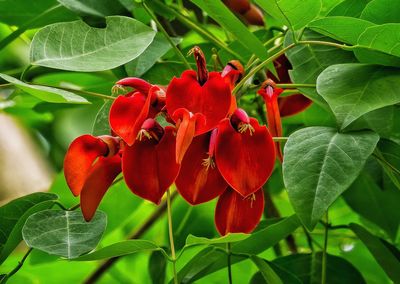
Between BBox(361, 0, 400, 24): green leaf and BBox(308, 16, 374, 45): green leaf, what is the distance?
4 cm

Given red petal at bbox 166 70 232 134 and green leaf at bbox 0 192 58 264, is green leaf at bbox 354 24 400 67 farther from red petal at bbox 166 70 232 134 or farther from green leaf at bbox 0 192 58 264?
green leaf at bbox 0 192 58 264

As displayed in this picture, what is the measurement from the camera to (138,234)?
998 millimetres

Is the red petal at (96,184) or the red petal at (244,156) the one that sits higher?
the red petal at (96,184)

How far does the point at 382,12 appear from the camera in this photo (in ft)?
1.85

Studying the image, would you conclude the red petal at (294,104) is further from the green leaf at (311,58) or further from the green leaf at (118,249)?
the green leaf at (118,249)

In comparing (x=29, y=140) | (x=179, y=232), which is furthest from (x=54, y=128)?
(x=179, y=232)

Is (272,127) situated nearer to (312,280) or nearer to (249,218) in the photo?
(249,218)

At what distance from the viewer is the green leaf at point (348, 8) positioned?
61 centimetres

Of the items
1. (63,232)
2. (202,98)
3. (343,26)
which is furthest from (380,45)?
(63,232)

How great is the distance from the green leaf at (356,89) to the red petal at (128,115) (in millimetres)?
119

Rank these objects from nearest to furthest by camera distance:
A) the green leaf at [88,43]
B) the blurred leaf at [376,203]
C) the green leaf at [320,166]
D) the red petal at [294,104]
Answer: the green leaf at [320,166] → the green leaf at [88,43] → the red petal at [294,104] → the blurred leaf at [376,203]

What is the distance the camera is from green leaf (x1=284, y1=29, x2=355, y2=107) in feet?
1.95

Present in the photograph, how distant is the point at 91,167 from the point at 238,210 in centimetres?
10

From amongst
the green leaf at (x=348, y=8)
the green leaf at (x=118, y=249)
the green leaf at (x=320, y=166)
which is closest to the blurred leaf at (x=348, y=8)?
the green leaf at (x=348, y=8)
